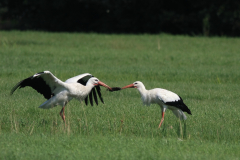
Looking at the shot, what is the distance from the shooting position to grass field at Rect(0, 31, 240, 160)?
5.07 meters

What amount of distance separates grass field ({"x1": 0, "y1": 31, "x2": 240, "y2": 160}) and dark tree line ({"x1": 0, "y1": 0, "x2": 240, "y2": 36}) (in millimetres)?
15145

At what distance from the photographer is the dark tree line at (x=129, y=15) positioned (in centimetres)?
2956

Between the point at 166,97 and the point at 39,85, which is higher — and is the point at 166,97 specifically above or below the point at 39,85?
below

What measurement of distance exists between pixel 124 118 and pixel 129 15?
28609 millimetres

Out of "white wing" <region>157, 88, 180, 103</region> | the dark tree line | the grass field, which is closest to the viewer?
the grass field

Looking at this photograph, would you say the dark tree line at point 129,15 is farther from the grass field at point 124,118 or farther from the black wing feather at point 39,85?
the black wing feather at point 39,85

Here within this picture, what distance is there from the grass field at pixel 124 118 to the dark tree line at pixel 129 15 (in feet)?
49.7

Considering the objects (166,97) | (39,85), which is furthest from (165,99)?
(39,85)

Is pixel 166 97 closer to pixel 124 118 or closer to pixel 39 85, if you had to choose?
pixel 124 118

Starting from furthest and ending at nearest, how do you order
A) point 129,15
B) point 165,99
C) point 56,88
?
1. point 129,15
2. point 56,88
3. point 165,99

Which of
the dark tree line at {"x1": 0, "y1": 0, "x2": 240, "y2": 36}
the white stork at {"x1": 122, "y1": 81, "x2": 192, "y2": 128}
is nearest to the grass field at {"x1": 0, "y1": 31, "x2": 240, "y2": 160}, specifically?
the white stork at {"x1": 122, "y1": 81, "x2": 192, "y2": 128}

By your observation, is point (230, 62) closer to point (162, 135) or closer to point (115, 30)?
point (162, 135)

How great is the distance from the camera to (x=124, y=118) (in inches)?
266

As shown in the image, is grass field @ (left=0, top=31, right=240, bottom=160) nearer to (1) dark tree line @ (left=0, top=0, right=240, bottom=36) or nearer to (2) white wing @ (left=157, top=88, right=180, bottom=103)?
(2) white wing @ (left=157, top=88, right=180, bottom=103)
